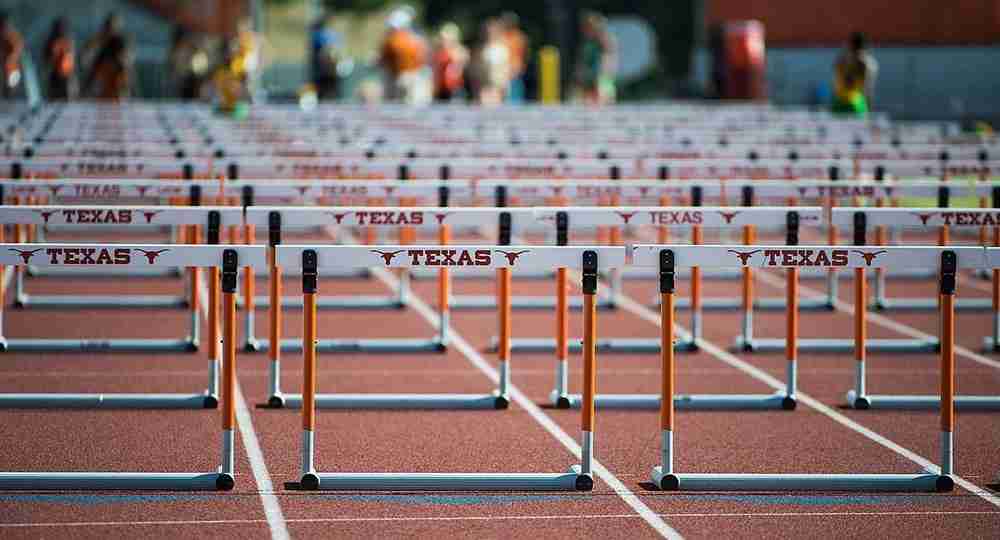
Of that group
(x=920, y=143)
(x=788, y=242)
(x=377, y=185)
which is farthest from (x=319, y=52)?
(x=788, y=242)

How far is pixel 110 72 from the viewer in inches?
1270

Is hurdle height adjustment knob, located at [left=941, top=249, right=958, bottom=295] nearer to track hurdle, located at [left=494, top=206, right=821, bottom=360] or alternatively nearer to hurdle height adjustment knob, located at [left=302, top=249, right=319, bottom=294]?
track hurdle, located at [left=494, top=206, right=821, bottom=360]

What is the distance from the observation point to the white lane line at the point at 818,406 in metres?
8.91

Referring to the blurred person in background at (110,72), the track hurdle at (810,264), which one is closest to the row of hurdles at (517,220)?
the track hurdle at (810,264)

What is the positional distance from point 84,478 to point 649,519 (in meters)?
2.36

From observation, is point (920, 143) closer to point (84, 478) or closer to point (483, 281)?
point (483, 281)

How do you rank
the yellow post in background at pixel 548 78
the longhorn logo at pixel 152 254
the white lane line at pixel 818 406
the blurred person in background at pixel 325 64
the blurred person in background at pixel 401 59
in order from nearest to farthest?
the longhorn logo at pixel 152 254 < the white lane line at pixel 818 406 < the blurred person in background at pixel 401 59 < the blurred person in background at pixel 325 64 < the yellow post in background at pixel 548 78

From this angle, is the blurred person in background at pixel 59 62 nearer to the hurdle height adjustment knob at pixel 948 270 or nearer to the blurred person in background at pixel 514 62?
the blurred person in background at pixel 514 62

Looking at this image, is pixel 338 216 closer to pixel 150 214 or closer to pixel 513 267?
pixel 150 214

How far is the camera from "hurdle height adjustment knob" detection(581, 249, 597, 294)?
28.2ft

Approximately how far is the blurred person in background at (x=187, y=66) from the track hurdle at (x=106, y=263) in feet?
74.0

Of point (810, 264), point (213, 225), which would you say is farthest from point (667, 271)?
point (213, 225)

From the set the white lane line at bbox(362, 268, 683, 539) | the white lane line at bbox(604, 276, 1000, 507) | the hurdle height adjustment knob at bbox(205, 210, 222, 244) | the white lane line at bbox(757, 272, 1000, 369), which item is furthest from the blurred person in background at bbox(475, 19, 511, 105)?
the hurdle height adjustment knob at bbox(205, 210, 222, 244)

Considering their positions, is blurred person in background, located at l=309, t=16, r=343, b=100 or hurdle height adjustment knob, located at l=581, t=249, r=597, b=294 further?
blurred person in background, located at l=309, t=16, r=343, b=100
